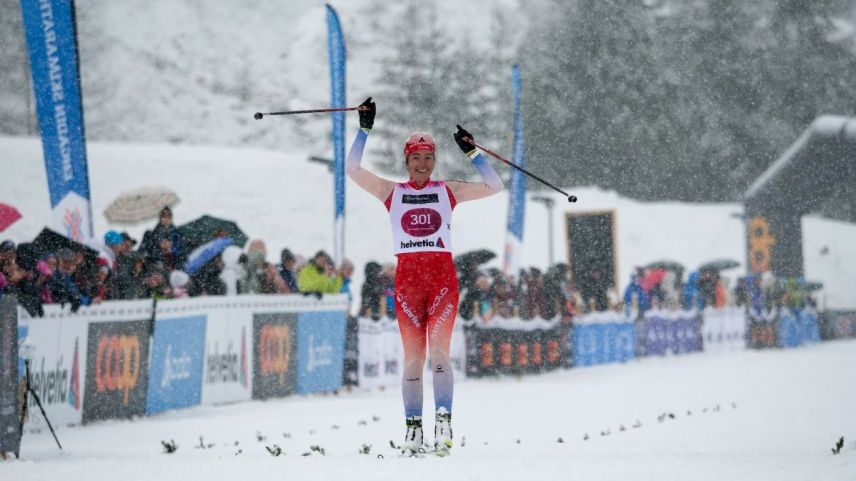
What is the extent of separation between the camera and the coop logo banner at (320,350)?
15.0 m

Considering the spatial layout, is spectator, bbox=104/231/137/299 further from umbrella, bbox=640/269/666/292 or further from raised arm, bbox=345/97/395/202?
umbrella, bbox=640/269/666/292

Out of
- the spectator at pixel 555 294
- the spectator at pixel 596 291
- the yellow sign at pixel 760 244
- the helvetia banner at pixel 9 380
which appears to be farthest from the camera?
the yellow sign at pixel 760 244

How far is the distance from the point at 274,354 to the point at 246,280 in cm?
117

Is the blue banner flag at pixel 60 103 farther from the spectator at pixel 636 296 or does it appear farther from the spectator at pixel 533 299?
the spectator at pixel 636 296

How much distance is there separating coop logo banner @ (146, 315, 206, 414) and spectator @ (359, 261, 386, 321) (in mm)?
3542

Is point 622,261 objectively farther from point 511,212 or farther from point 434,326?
point 434,326

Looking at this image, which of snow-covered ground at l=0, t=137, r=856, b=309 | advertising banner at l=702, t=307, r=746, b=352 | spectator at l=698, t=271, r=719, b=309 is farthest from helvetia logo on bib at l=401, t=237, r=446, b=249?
snow-covered ground at l=0, t=137, r=856, b=309

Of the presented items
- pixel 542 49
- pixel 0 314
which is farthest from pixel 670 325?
pixel 542 49

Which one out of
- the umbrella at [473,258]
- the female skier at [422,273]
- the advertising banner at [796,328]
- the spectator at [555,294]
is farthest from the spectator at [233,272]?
the advertising banner at [796,328]

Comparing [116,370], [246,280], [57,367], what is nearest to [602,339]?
[246,280]

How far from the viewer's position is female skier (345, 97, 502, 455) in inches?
276

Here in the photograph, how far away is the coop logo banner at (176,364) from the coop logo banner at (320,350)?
6.36 feet

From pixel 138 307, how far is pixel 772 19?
2343 inches

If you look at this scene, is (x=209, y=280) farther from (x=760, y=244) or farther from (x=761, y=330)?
(x=760, y=244)
